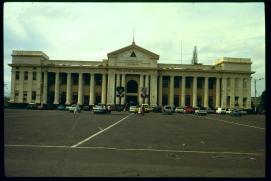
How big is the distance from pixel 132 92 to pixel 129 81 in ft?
10.1

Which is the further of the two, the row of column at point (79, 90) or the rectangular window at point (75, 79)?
the rectangular window at point (75, 79)

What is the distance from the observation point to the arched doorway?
109 metres

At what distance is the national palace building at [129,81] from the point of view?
10631 cm

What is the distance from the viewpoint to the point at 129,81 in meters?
109

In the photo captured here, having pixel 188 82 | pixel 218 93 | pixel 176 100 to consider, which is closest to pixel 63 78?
pixel 176 100

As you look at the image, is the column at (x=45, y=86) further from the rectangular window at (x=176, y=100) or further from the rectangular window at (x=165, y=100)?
the rectangular window at (x=176, y=100)

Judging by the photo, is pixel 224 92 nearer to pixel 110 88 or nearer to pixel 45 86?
pixel 110 88

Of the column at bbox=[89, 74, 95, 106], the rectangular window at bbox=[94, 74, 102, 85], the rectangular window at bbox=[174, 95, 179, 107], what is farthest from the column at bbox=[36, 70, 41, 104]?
the rectangular window at bbox=[174, 95, 179, 107]

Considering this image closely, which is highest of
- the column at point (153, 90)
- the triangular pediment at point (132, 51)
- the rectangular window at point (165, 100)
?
the triangular pediment at point (132, 51)

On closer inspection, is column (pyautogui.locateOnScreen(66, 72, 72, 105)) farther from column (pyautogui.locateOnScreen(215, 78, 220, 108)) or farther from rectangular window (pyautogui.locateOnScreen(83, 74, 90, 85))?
column (pyautogui.locateOnScreen(215, 78, 220, 108))

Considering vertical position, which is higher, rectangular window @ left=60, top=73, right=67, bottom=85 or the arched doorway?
rectangular window @ left=60, top=73, right=67, bottom=85

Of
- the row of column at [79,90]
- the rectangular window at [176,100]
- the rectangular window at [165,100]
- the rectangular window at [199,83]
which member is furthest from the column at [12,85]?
the rectangular window at [199,83]
